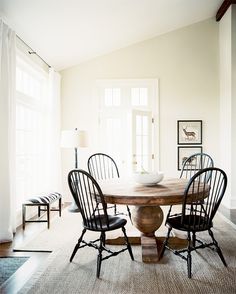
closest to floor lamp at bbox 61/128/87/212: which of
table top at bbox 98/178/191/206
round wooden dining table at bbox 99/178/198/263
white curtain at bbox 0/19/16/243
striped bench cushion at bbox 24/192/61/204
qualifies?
striped bench cushion at bbox 24/192/61/204

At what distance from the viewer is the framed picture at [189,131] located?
5.89 m

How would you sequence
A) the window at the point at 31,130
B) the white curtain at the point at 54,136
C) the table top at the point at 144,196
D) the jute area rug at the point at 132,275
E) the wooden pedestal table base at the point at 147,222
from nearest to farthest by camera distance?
the jute area rug at the point at 132,275 < the table top at the point at 144,196 < the wooden pedestal table base at the point at 147,222 < the window at the point at 31,130 < the white curtain at the point at 54,136

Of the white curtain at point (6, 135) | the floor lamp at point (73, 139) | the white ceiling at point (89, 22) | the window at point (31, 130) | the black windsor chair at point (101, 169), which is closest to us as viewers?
the white curtain at point (6, 135)

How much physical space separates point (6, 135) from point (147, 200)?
2091mm

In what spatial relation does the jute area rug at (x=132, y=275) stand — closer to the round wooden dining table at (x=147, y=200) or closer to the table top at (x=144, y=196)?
the round wooden dining table at (x=147, y=200)

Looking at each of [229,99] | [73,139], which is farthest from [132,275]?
[229,99]

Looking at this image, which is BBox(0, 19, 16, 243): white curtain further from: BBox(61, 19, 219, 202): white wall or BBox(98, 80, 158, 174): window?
BBox(98, 80, 158, 174): window

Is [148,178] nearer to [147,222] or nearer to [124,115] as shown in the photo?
[147,222]

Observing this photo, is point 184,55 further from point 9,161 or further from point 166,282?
point 166,282

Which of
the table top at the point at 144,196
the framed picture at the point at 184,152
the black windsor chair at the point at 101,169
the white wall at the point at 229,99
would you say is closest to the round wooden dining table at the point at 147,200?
the table top at the point at 144,196

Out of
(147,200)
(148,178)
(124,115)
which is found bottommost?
(147,200)

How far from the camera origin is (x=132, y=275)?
2512mm

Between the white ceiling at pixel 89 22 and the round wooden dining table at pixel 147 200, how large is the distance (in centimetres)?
249

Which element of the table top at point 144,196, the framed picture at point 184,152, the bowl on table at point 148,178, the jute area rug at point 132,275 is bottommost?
the jute area rug at point 132,275
